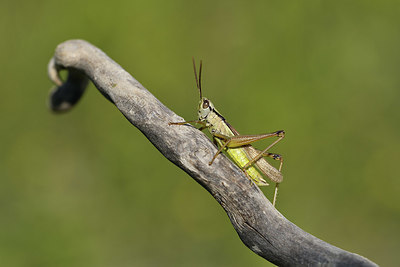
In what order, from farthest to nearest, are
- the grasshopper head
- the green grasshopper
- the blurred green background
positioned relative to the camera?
the blurred green background, the grasshopper head, the green grasshopper

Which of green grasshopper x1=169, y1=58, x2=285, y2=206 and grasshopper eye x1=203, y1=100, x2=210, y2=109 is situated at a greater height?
grasshopper eye x1=203, y1=100, x2=210, y2=109

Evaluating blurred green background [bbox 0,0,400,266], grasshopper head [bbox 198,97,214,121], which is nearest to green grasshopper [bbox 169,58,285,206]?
grasshopper head [bbox 198,97,214,121]

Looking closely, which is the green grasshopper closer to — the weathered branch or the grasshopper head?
the grasshopper head

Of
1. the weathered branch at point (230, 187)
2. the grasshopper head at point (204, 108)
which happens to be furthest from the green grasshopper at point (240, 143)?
the weathered branch at point (230, 187)

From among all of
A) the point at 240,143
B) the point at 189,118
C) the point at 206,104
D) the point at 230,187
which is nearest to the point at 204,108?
the point at 206,104

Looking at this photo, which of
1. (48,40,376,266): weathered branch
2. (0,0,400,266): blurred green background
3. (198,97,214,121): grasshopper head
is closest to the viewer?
(48,40,376,266): weathered branch

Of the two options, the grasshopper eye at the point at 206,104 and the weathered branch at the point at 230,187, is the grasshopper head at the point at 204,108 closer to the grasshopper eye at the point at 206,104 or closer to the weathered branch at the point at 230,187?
the grasshopper eye at the point at 206,104

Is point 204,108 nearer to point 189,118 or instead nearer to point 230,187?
point 230,187

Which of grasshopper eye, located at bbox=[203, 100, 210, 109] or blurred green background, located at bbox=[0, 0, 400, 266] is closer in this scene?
grasshopper eye, located at bbox=[203, 100, 210, 109]
